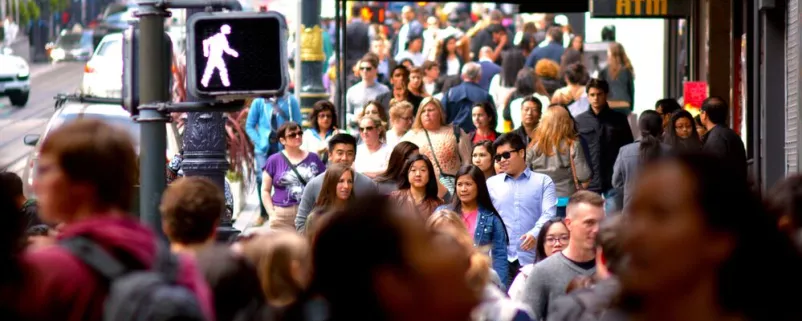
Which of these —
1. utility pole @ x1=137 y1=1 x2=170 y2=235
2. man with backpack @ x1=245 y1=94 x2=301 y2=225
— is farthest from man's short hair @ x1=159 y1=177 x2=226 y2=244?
man with backpack @ x1=245 y1=94 x2=301 y2=225

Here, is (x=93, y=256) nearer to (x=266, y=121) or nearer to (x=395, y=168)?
(x=395, y=168)

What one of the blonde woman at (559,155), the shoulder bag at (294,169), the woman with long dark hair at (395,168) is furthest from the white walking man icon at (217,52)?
the blonde woman at (559,155)

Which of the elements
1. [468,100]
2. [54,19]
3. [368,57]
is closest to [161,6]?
[468,100]

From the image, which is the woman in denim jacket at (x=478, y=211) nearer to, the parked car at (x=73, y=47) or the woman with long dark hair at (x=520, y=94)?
the woman with long dark hair at (x=520, y=94)

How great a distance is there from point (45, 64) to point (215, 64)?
55478 mm

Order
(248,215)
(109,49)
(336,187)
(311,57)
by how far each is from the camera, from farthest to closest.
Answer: (109,49), (311,57), (248,215), (336,187)

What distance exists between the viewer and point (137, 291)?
4266mm

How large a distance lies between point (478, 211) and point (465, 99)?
282 inches

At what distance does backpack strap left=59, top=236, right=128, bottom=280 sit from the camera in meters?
4.35

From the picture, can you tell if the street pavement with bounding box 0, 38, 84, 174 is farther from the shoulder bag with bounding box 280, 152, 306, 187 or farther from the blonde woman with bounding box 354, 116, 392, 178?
the blonde woman with bounding box 354, 116, 392, 178

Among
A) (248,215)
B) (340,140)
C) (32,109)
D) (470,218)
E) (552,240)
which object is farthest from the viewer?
(32,109)

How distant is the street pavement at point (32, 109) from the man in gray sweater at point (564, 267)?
9826mm

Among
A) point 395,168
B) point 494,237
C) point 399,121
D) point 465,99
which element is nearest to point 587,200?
point 494,237

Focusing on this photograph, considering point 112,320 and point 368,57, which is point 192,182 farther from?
point 368,57
